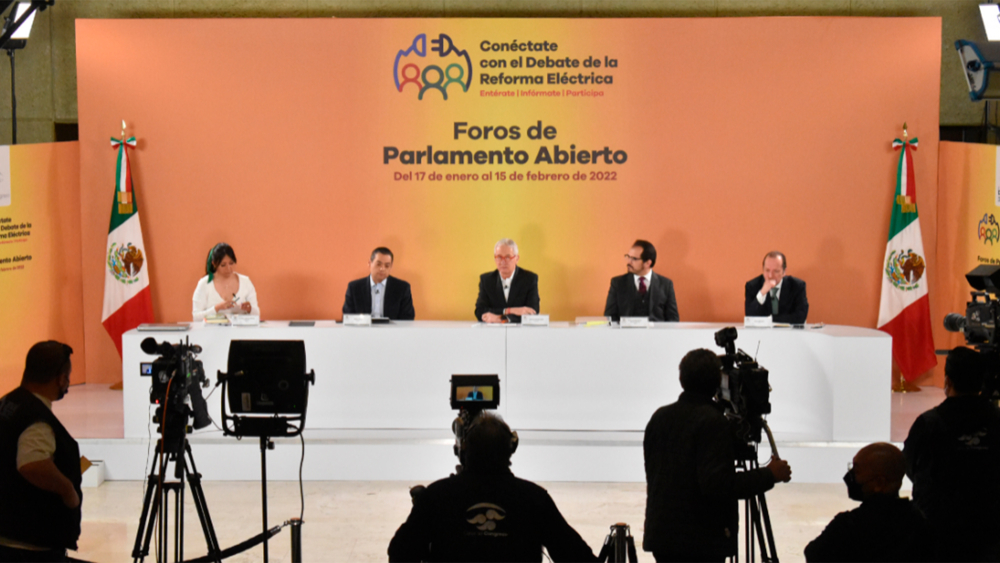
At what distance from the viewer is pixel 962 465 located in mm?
2871

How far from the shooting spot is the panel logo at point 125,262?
7238 mm

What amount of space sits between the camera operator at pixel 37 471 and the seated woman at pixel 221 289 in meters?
3.06

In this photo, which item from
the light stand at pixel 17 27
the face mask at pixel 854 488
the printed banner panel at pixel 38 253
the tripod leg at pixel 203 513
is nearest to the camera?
the face mask at pixel 854 488

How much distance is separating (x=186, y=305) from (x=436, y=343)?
2.95 metres

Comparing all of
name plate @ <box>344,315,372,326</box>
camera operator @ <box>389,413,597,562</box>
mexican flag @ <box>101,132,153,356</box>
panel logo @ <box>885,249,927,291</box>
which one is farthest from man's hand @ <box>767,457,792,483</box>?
mexican flag @ <box>101,132,153,356</box>

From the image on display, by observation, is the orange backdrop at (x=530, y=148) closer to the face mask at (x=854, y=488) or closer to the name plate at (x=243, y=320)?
the name plate at (x=243, y=320)

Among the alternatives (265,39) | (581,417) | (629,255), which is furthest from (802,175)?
(265,39)

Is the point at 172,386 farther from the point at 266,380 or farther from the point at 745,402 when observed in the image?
the point at 745,402

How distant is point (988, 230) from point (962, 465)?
4.48 meters

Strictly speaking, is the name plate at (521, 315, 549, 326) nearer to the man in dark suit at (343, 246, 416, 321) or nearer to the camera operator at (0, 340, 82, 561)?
the man in dark suit at (343, 246, 416, 321)

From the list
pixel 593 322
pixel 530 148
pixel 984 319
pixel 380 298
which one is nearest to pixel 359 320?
pixel 380 298

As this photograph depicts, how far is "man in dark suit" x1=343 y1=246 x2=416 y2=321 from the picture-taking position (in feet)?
20.5

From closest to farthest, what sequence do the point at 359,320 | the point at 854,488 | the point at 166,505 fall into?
the point at 854,488, the point at 166,505, the point at 359,320

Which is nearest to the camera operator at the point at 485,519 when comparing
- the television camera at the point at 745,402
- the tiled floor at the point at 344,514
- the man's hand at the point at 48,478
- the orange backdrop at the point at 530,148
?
the television camera at the point at 745,402
